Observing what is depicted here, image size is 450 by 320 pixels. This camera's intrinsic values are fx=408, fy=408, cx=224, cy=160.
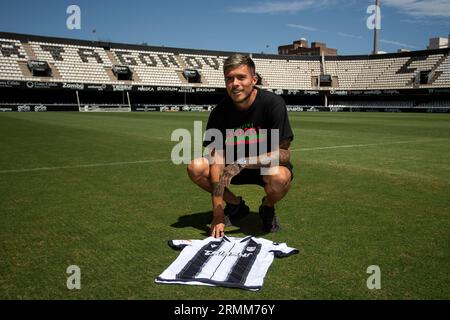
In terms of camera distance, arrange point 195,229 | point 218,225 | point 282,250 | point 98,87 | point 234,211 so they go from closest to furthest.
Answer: point 282,250, point 218,225, point 195,229, point 234,211, point 98,87

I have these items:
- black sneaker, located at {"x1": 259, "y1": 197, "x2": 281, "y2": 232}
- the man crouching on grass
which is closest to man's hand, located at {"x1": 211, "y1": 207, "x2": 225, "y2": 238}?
the man crouching on grass

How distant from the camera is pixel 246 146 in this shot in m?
4.11

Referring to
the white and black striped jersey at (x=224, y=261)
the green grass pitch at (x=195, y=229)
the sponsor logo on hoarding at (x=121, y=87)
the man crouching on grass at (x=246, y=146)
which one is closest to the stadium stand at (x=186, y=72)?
the sponsor logo on hoarding at (x=121, y=87)

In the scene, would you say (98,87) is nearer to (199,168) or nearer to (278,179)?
(199,168)

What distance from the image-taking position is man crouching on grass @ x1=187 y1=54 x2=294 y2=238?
3.78 meters

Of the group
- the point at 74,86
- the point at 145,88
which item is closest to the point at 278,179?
the point at 74,86

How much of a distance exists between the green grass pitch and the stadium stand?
39.5 metres

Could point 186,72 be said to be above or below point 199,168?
above

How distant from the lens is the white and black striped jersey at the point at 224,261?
274cm

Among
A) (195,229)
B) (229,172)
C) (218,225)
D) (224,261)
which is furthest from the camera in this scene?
(195,229)

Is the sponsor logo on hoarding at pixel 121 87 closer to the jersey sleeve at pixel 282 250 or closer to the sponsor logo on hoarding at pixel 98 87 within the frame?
the sponsor logo on hoarding at pixel 98 87

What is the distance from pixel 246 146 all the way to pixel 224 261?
1.40m
